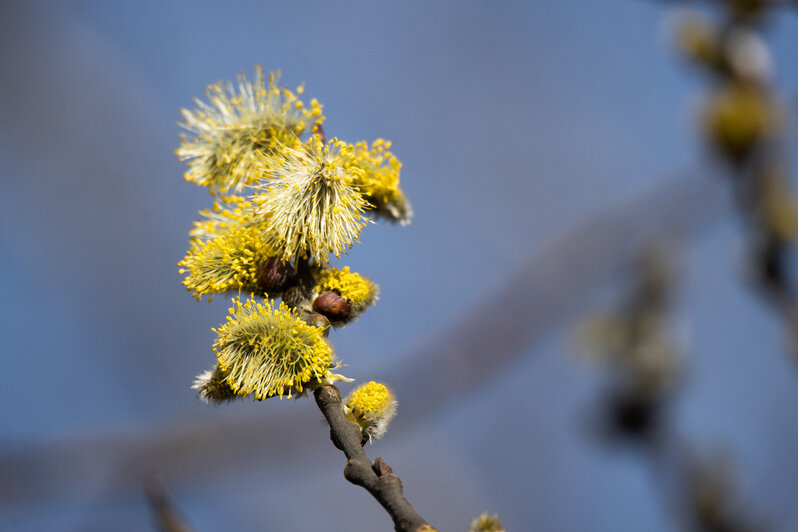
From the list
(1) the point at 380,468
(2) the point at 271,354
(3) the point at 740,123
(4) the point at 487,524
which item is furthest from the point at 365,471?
(3) the point at 740,123

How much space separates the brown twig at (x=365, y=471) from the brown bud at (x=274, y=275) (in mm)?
200

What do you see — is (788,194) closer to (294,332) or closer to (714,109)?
(714,109)

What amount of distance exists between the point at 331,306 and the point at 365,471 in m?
0.34

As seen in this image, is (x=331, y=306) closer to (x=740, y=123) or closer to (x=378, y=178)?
(x=378, y=178)

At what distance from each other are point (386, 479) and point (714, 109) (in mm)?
889

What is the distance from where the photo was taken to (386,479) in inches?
36.8

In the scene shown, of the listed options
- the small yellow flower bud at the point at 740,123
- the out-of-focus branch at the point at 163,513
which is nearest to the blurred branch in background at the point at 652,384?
the small yellow flower bud at the point at 740,123

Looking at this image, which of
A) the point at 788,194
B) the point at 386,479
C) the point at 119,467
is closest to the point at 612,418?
the point at 788,194

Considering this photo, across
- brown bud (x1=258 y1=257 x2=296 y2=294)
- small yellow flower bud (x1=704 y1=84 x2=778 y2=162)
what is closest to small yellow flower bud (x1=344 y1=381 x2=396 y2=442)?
brown bud (x1=258 y1=257 x2=296 y2=294)

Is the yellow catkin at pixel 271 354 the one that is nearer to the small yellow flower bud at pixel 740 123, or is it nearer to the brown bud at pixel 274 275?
the brown bud at pixel 274 275

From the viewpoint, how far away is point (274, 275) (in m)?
1.23

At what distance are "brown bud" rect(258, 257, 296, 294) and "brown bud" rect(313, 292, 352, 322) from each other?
0.06 metres

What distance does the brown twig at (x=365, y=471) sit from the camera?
2.91 feet

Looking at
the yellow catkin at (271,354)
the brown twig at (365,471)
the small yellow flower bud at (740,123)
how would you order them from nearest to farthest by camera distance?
1. the brown twig at (365,471)
2. the yellow catkin at (271,354)
3. the small yellow flower bud at (740,123)
